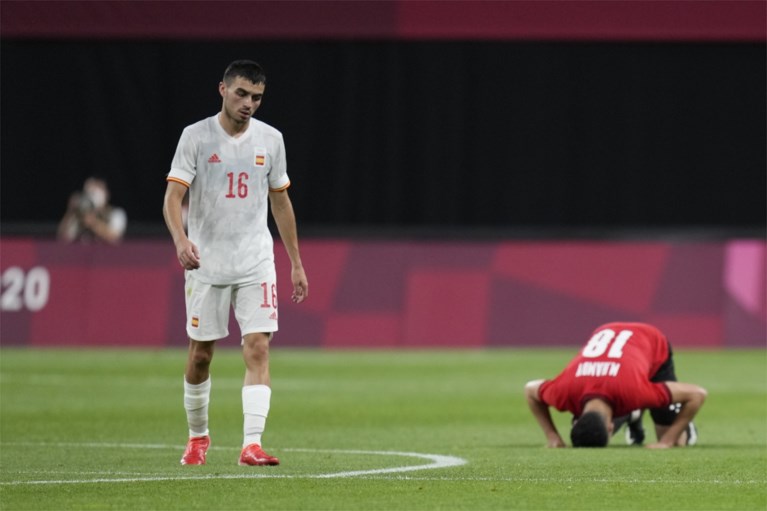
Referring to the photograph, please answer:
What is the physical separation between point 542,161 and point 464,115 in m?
1.68

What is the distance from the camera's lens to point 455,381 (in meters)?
20.3

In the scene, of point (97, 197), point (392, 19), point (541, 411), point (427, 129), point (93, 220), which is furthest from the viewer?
point (427, 129)

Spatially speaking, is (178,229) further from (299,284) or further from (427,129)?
(427,129)

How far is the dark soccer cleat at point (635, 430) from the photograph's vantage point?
42.1 ft

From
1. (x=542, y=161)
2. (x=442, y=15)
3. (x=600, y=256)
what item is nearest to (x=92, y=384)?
Result: (x=600, y=256)

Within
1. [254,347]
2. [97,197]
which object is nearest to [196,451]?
[254,347]

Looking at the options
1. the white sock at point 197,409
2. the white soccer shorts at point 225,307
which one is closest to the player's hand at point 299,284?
the white soccer shorts at point 225,307

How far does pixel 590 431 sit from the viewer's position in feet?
39.0

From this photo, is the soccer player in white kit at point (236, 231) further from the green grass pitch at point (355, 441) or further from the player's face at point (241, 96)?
the green grass pitch at point (355, 441)

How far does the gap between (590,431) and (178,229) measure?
11.2 feet

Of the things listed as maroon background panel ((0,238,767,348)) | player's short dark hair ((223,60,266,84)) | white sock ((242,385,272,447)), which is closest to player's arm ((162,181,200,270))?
player's short dark hair ((223,60,266,84))

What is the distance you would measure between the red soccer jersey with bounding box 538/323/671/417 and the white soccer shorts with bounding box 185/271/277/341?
2593 millimetres

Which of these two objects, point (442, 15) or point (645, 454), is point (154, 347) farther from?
point (645, 454)

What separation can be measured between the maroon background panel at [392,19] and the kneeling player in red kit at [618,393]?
712 inches
